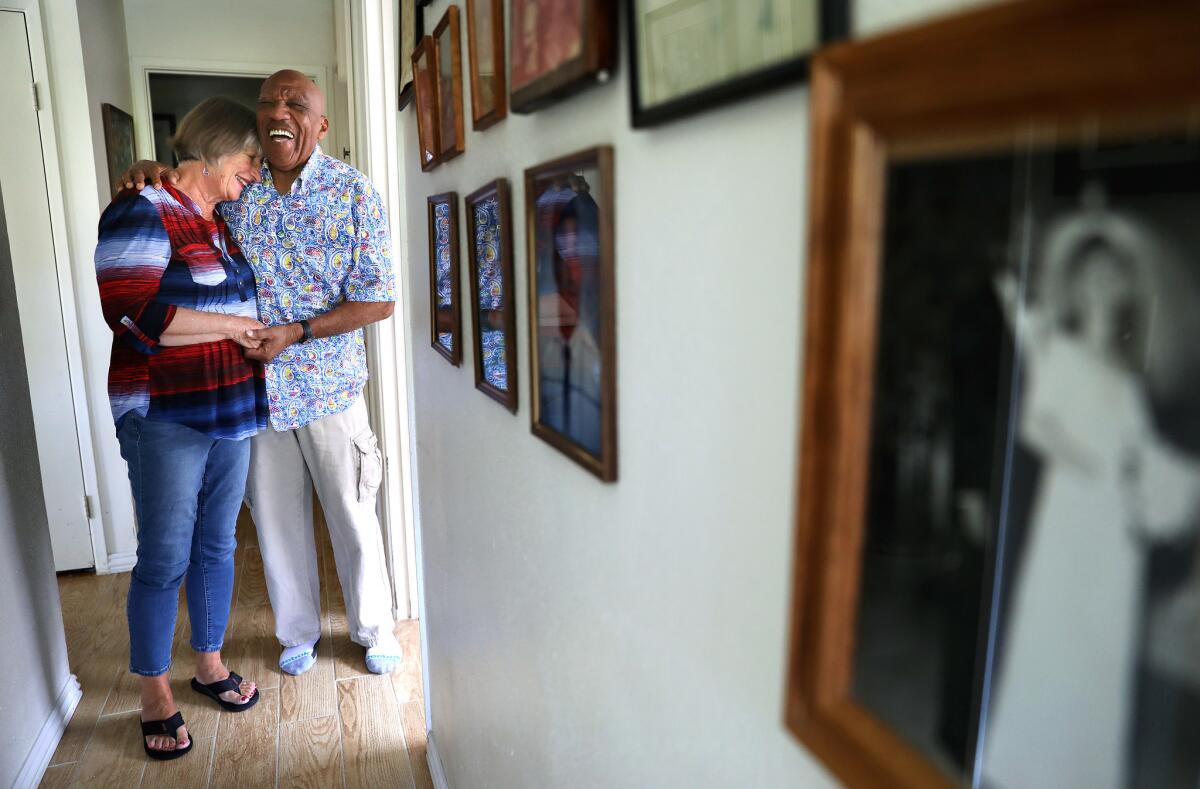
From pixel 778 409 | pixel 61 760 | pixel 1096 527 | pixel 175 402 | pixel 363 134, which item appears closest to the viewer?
pixel 1096 527

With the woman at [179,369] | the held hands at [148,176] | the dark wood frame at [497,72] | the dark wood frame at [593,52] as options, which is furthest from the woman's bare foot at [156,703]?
the dark wood frame at [593,52]

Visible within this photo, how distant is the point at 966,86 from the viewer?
0.84ft

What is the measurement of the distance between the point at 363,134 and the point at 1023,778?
2.77 m

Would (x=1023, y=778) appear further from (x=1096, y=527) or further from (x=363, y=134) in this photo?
(x=363, y=134)

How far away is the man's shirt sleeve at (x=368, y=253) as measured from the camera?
2.03 m

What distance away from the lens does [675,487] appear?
22.1 inches

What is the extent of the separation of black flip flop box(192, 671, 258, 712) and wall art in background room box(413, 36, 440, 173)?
1.63m

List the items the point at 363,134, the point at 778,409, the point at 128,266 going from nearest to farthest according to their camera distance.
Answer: the point at 778,409
the point at 128,266
the point at 363,134

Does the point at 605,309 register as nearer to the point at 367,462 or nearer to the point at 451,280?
the point at 451,280

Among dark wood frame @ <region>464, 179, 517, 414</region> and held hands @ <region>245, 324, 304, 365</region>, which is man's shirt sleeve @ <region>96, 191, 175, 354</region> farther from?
dark wood frame @ <region>464, 179, 517, 414</region>

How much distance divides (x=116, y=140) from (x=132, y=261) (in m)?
2.29

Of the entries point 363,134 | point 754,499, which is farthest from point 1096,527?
point 363,134

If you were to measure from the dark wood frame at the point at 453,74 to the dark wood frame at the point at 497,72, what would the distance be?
0.08 metres

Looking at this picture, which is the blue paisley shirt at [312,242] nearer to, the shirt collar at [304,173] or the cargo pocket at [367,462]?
the shirt collar at [304,173]
